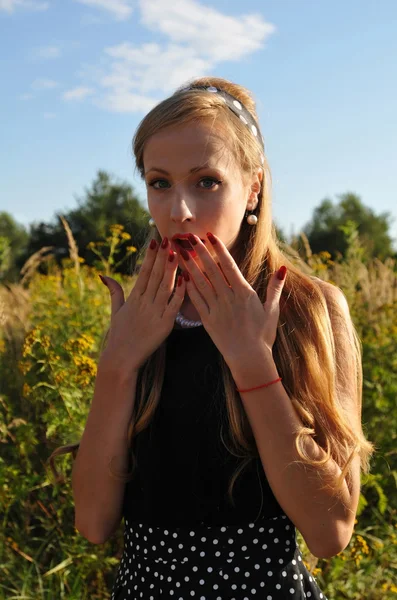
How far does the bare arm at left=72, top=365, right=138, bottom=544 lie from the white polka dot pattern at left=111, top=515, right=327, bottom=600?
0.45 feet

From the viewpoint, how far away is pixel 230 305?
1.54 meters

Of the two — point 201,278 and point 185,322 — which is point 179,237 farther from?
point 185,322

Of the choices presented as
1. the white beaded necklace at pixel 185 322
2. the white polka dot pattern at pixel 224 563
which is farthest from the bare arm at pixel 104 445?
the white beaded necklace at pixel 185 322

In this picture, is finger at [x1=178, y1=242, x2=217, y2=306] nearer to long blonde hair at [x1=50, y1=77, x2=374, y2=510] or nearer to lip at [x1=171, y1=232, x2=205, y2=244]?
lip at [x1=171, y1=232, x2=205, y2=244]

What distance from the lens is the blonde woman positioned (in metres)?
1.48

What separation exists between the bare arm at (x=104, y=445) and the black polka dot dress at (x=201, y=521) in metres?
0.06

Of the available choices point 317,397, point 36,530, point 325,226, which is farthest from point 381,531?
point 325,226

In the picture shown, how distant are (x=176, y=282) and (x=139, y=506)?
22.4 inches

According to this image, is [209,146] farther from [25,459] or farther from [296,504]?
[25,459]

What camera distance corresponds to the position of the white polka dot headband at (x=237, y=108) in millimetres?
1799

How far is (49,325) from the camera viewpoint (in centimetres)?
366

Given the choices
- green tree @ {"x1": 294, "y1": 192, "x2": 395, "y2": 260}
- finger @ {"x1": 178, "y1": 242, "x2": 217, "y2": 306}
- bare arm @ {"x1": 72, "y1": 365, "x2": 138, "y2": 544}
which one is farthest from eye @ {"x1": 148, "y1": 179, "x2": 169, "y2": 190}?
green tree @ {"x1": 294, "y1": 192, "x2": 395, "y2": 260}

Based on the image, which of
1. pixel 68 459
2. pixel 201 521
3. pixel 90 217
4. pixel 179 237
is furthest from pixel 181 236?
pixel 90 217

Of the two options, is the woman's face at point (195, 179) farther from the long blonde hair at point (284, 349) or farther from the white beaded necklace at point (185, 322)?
the white beaded necklace at point (185, 322)
